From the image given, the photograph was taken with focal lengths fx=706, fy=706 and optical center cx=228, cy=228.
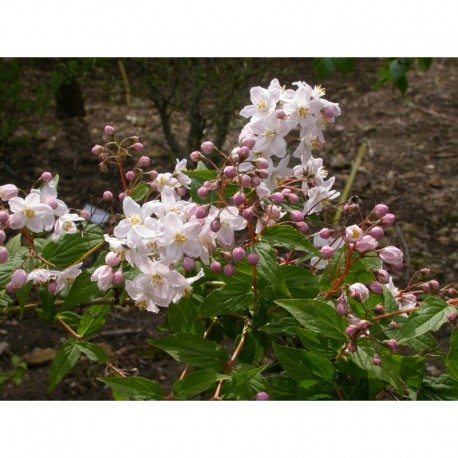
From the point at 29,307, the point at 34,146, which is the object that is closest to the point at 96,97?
the point at 34,146

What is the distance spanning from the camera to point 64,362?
1.43 meters

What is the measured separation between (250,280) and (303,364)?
0.68ft

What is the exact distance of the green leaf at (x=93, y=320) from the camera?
1494 mm

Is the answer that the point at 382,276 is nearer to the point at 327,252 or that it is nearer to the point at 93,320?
the point at 327,252

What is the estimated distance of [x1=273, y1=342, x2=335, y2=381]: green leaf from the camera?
1235mm

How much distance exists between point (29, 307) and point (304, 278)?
0.59 meters

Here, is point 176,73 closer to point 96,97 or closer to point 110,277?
point 96,97

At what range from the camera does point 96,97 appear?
5832 millimetres

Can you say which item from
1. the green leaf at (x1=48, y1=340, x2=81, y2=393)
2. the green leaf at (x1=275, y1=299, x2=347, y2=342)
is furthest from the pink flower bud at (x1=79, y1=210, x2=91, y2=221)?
the green leaf at (x1=275, y1=299, x2=347, y2=342)

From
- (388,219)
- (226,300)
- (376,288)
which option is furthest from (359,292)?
(226,300)

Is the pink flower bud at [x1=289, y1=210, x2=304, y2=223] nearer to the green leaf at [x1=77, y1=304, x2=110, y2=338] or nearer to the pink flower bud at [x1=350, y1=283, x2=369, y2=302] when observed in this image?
the pink flower bud at [x1=350, y1=283, x2=369, y2=302]

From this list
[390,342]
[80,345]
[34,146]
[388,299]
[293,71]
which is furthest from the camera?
[293,71]

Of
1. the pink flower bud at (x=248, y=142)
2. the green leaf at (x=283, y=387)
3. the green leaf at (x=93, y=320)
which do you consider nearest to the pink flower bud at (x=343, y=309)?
the green leaf at (x=283, y=387)

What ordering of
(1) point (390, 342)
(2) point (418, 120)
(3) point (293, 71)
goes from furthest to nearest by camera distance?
1. (3) point (293, 71)
2. (2) point (418, 120)
3. (1) point (390, 342)
